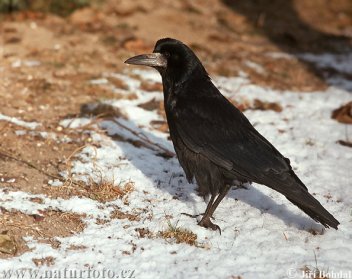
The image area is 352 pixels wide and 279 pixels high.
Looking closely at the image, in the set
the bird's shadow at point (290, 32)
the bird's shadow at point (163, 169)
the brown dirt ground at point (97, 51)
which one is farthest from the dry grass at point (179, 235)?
the bird's shadow at point (290, 32)

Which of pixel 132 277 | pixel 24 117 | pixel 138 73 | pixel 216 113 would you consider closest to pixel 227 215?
pixel 216 113

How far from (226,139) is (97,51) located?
→ 4790mm

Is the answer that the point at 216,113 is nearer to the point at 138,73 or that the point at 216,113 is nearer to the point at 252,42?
the point at 138,73

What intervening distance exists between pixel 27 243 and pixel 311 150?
144 inches

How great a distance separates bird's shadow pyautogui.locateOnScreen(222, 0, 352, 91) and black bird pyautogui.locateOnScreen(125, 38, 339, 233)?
4643mm

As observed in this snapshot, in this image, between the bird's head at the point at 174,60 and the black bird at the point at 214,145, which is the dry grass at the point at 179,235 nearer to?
the black bird at the point at 214,145

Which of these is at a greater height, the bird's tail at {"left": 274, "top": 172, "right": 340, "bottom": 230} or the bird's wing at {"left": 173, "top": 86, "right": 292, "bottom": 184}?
the bird's wing at {"left": 173, "top": 86, "right": 292, "bottom": 184}

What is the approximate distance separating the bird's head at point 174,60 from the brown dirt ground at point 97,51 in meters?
1.24

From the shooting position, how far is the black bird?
4.79 meters

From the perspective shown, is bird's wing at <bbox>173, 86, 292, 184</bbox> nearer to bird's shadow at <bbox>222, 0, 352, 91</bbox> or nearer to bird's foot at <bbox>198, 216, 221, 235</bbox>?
bird's foot at <bbox>198, 216, 221, 235</bbox>

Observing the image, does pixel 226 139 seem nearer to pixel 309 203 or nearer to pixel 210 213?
pixel 210 213

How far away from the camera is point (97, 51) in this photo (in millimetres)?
9273

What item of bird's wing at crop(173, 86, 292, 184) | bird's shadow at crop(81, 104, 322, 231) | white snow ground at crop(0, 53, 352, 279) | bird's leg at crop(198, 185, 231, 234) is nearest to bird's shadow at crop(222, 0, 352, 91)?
white snow ground at crop(0, 53, 352, 279)

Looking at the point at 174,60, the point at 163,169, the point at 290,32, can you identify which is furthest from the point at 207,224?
the point at 290,32
